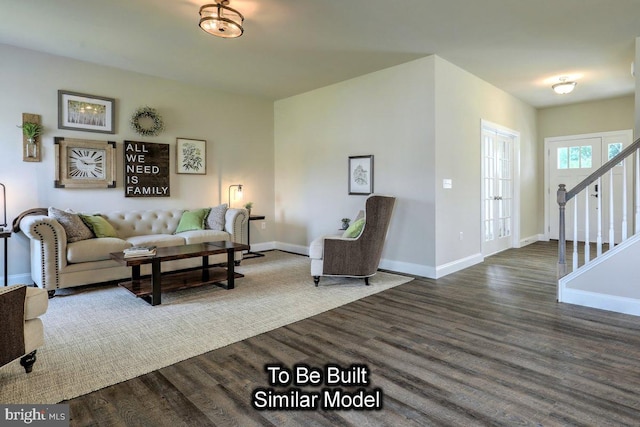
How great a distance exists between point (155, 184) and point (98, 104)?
49.2 inches

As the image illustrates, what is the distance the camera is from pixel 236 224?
524 centimetres

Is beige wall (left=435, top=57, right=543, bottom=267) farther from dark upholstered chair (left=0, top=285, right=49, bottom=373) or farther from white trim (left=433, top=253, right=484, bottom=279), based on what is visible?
dark upholstered chair (left=0, top=285, right=49, bottom=373)

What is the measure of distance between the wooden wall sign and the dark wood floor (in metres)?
3.43

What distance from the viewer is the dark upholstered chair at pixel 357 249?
13.5 feet

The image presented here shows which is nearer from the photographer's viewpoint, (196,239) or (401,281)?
(401,281)

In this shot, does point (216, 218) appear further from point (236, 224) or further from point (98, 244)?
point (98, 244)

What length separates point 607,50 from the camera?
4.33 m

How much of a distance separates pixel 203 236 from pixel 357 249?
208 cm

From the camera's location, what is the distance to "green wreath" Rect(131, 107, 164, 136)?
16.8ft

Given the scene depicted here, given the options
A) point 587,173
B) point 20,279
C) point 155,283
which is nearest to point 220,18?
point 155,283

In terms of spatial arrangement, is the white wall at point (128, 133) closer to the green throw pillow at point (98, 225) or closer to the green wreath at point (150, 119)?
the green wreath at point (150, 119)

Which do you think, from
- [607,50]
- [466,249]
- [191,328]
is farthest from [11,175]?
[607,50]

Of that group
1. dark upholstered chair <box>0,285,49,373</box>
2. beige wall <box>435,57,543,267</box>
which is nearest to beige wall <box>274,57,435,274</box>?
beige wall <box>435,57,543,267</box>

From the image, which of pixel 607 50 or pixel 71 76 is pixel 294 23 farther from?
pixel 607 50
